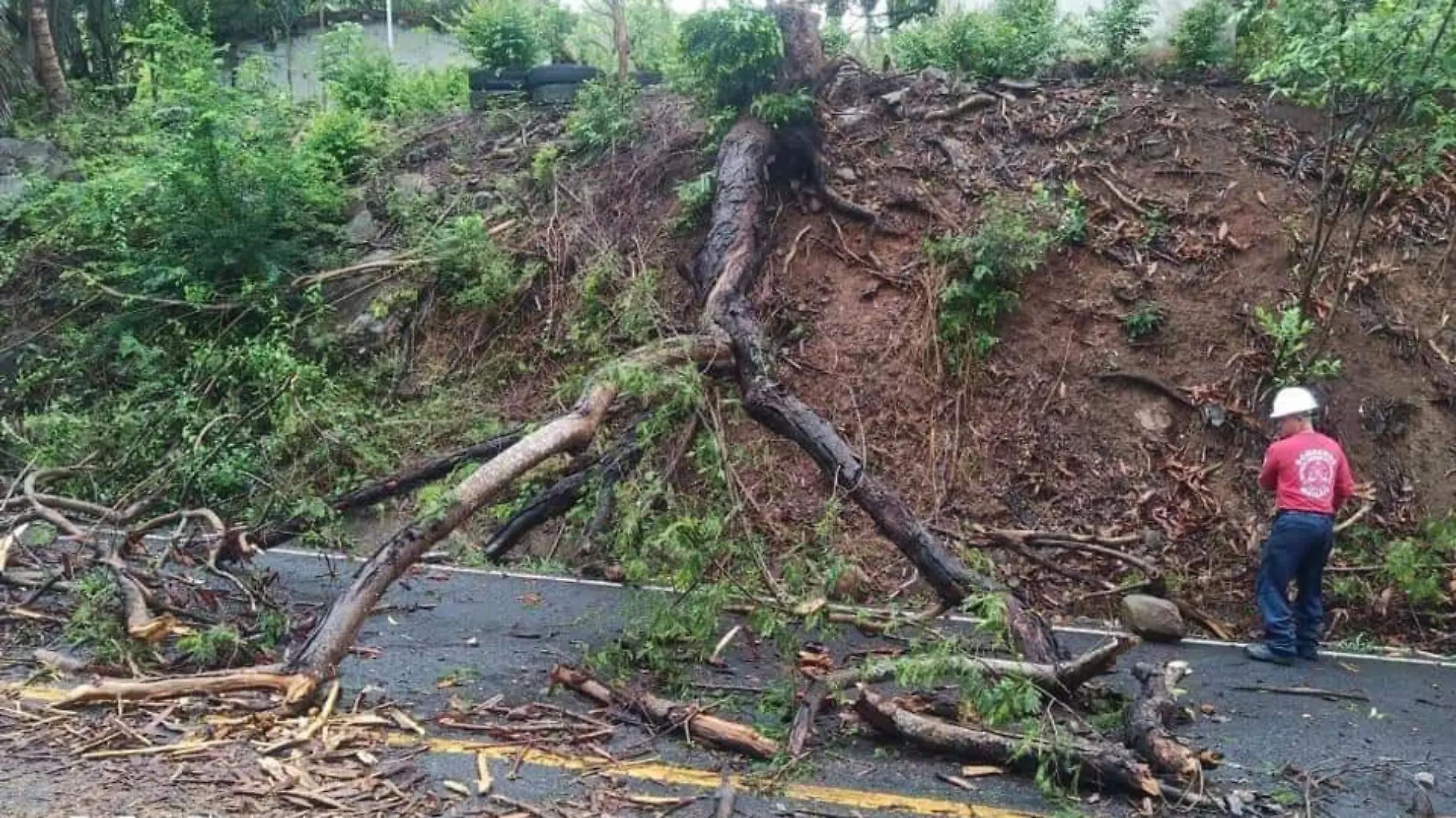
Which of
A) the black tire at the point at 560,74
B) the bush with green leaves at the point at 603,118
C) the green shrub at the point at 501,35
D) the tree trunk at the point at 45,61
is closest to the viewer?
the bush with green leaves at the point at 603,118

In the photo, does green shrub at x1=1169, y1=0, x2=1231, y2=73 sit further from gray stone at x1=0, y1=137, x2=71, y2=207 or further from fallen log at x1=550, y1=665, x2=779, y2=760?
gray stone at x1=0, y1=137, x2=71, y2=207

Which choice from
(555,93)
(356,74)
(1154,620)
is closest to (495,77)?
(555,93)

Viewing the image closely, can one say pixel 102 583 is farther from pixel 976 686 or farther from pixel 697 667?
pixel 976 686

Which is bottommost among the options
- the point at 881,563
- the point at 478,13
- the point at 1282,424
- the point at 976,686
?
the point at 881,563

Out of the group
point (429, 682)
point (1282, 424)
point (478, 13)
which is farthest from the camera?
point (478, 13)

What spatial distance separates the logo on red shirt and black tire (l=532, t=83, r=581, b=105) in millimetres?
9202

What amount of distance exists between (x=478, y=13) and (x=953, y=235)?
23.9 ft

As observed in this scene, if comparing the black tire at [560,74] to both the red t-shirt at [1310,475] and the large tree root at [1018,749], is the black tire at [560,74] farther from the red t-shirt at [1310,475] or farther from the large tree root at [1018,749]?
the large tree root at [1018,749]

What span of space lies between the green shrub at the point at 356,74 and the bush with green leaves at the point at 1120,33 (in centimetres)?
869

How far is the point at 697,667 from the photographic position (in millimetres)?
4832

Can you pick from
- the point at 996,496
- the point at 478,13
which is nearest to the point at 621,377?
the point at 996,496

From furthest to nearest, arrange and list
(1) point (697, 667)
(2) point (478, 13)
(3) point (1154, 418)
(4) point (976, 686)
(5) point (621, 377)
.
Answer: (2) point (478, 13) → (3) point (1154, 418) → (5) point (621, 377) → (1) point (697, 667) → (4) point (976, 686)

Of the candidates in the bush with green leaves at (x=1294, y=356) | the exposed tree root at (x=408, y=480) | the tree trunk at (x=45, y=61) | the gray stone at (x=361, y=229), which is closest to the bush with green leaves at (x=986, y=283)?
the bush with green leaves at (x=1294, y=356)

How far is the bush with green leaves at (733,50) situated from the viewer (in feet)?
28.3
